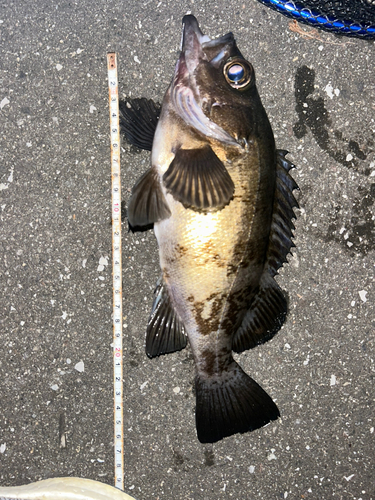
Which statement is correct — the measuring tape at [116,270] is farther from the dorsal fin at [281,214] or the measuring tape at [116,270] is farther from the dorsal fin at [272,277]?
the dorsal fin at [281,214]

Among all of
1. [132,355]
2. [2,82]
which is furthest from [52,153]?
[132,355]

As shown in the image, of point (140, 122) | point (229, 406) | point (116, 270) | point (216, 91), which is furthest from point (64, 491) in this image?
point (216, 91)

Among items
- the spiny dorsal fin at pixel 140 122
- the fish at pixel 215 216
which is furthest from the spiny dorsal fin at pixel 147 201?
the spiny dorsal fin at pixel 140 122

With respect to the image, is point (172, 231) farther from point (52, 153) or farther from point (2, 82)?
point (2, 82)

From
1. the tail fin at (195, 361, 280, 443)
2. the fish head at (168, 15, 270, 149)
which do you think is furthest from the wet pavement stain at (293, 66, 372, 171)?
the tail fin at (195, 361, 280, 443)

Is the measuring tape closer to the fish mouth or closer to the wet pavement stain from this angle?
the fish mouth

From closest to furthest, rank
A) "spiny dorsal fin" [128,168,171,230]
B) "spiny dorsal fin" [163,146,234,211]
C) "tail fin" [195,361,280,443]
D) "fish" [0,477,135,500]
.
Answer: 1. "spiny dorsal fin" [163,146,234,211]
2. "spiny dorsal fin" [128,168,171,230]
3. "tail fin" [195,361,280,443]
4. "fish" [0,477,135,500]

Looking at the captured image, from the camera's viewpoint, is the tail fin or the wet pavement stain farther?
the wet pavement stain
